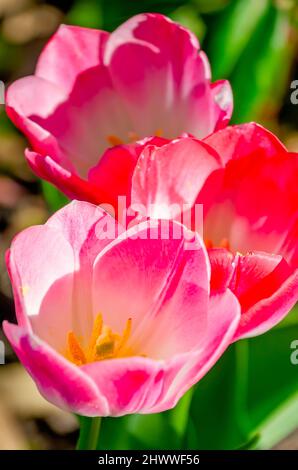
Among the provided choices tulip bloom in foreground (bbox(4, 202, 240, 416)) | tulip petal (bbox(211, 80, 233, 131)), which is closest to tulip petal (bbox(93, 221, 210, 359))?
tulip bloom in foreground (bbox(4, 202, 240, 416))

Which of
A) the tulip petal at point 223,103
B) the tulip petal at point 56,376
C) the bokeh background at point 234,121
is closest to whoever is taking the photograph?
the tulip petal at point 56,376

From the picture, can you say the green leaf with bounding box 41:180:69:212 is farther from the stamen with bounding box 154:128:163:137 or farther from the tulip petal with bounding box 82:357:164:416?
the tulip petal with bounding box 82:357:164:416

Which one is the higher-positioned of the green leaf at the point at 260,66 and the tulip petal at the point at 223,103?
the tulip petal at the point at 223,103

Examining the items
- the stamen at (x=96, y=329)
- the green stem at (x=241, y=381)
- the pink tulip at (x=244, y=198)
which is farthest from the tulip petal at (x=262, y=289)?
the green stem at (x=241, y=381)

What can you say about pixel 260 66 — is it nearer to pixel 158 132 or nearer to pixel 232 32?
pixel 232 32

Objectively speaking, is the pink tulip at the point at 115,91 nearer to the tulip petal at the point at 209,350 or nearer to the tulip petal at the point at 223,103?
the tulip petal at the point at 223,103

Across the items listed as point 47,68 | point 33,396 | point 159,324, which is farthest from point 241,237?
point 33,396

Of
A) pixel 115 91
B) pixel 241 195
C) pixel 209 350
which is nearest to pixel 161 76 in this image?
pixel 115 91
